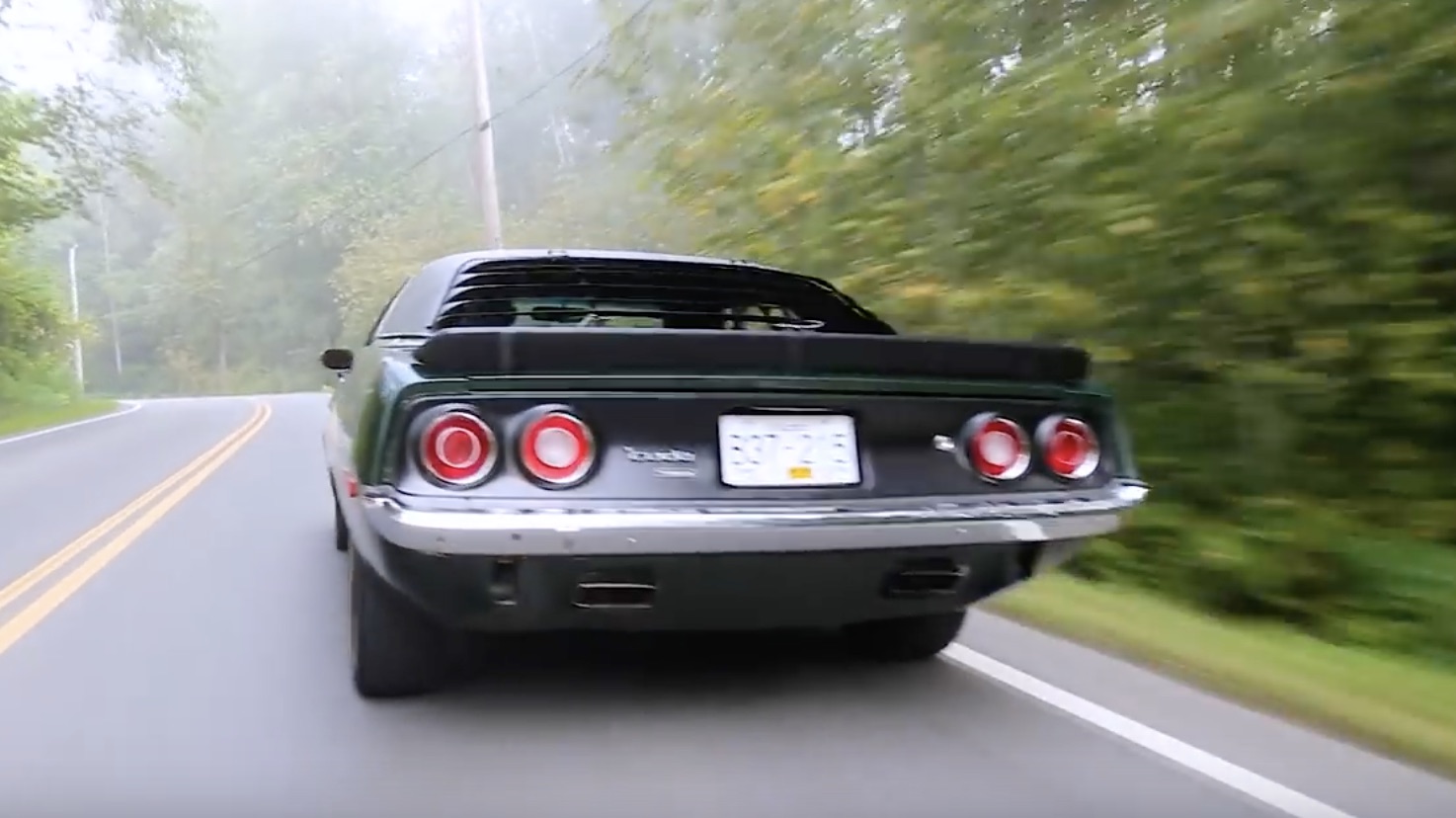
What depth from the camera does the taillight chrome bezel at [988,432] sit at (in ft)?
13.3

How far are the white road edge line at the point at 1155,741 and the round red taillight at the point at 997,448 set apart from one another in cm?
74

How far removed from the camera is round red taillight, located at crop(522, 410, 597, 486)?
3.59 metres

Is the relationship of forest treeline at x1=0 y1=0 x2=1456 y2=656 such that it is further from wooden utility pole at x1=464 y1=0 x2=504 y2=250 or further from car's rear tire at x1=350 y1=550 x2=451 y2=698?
wooden utility pole at x1=464 y1=0 x2=504 y2=250

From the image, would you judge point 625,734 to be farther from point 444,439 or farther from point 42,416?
point 42,416

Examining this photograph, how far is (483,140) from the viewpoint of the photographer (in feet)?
74.7

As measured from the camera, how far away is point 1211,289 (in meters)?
6.59

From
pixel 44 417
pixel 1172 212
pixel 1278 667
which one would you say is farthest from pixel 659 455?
pixel 44 417

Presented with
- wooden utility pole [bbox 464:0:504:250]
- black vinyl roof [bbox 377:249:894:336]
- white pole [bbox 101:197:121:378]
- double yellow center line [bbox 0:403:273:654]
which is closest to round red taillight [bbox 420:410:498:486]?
black vinyl roof [bbox 377:249:894:336]

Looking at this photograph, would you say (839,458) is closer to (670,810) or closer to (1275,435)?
(670,810)

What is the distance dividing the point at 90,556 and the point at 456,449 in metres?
4.61

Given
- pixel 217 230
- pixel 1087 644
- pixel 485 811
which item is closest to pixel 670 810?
pixel 485 811

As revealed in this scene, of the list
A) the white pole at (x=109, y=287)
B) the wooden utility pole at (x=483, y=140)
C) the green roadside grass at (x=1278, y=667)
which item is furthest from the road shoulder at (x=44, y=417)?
the white pole at (x=109, y=287)

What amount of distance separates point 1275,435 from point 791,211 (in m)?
5.06

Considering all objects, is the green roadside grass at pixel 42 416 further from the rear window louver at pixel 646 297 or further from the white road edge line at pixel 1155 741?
the white road edge line at pixel 1155 741
